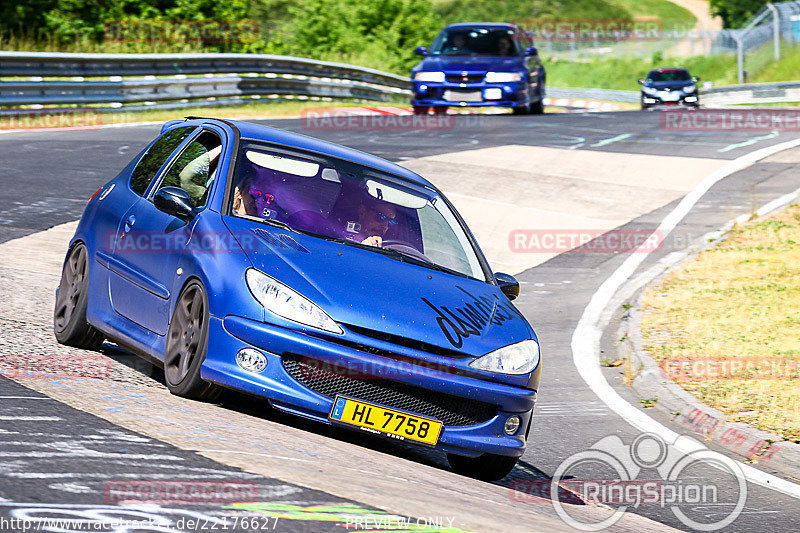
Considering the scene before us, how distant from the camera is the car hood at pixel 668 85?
36.0m

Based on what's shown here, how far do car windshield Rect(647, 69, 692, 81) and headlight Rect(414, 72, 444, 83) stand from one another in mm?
16000

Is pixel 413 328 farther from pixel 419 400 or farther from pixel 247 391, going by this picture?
pixel 247 391

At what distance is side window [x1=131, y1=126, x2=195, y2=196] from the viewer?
24.3 feet

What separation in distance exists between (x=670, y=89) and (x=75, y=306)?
31.2 m

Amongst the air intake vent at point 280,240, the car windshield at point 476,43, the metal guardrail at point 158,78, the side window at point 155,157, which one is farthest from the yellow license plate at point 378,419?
the car windshield at point 476,43

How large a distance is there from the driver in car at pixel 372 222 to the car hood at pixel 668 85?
30643mm

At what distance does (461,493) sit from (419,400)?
0.64m

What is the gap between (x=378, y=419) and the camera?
5637 millimetres

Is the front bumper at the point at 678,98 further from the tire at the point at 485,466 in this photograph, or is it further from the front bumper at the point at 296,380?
the front bumper at the point at 296,380

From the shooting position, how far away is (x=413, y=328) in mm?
5766

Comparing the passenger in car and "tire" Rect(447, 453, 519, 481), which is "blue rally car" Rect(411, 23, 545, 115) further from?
"tire" Rect(447, 453, 519, 481)

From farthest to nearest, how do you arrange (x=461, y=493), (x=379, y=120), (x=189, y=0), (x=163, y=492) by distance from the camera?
(x=189, y=0), (x=379, y=120), (x=461, y=493), (x=163, y=492)

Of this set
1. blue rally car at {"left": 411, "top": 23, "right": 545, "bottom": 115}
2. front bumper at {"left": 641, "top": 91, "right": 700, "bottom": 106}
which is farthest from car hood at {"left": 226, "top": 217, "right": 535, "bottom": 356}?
front bumper at {"left": 641, "top": 91, "right": 700, "bottom": 106}

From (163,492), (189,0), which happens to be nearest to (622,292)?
(163,492)
